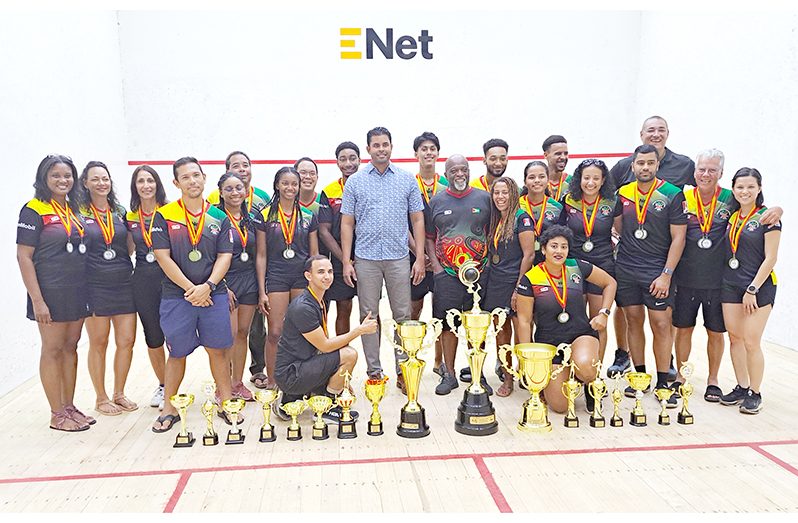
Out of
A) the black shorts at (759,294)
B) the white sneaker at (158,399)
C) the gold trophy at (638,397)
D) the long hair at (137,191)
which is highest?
the long hair at (137,191)

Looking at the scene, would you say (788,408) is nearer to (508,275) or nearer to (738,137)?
(508,275)

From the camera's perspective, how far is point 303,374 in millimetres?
2703

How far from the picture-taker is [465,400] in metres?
2.71

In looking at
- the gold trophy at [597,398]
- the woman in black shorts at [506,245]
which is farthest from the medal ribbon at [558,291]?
the gold trophy at [597,398]

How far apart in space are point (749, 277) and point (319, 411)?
1.95 metres

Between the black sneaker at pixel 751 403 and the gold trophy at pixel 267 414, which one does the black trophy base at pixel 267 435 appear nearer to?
the gold trophy at pixel 267 414

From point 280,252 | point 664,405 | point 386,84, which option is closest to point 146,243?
point 280,252

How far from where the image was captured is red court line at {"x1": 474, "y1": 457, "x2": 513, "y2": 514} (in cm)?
202

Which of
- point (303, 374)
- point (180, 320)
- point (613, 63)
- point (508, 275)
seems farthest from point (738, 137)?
point (180, 320)

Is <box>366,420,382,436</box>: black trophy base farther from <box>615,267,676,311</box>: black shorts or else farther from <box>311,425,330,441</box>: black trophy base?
<box>615,267,676,311</box>: black shorts

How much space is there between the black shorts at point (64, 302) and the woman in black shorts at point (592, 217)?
2.23 metres

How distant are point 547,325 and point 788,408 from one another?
119 cm

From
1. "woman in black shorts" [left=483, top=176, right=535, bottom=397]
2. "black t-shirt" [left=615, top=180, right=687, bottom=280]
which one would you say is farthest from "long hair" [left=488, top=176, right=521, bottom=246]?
"black t-shirt" [left=615, top=180, right=687, bottom=280]

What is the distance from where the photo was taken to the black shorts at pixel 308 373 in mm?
2709
